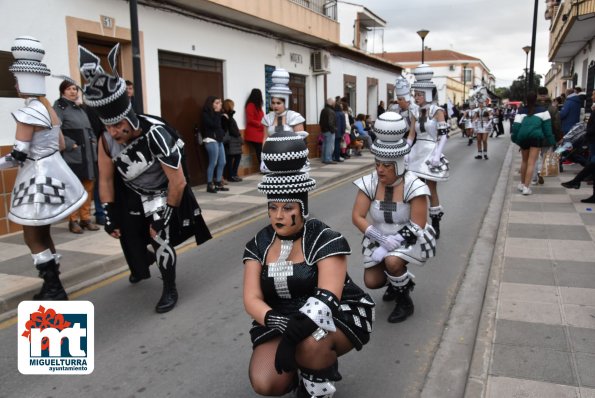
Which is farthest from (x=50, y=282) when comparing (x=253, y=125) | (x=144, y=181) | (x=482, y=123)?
(x=482, y=123)

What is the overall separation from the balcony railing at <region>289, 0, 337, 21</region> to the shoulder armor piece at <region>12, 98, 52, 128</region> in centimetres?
1217

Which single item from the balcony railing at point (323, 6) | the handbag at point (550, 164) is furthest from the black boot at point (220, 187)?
the balcony railing at point (323, 6)

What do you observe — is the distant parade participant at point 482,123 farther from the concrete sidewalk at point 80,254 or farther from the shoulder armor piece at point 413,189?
the shoulder armor piece at point 413,189

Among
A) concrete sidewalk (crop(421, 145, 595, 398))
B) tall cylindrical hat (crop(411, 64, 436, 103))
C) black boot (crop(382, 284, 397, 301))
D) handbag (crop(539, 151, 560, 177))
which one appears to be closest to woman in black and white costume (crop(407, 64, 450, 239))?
tall cylindrical hat (crop(411, 64, 436, 103))

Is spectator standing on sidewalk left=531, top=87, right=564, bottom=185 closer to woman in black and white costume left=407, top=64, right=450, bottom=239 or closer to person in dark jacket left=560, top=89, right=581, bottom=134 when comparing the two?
person in dark jacket left=560, top=89, right=581, bottom=134

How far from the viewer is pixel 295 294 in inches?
109

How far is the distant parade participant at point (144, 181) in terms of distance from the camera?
A: 156 inches

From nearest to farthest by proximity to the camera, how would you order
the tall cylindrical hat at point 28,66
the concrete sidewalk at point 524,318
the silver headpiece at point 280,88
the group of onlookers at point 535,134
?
the concrete sidewalk at point 524,318, the tall cylindrical hat at point 28,66, the silver headpiece at point 280,88, the group of onlookers at point 535,134

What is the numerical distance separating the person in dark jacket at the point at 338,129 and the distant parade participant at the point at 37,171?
12.0 meters

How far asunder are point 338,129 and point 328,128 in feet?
3.40

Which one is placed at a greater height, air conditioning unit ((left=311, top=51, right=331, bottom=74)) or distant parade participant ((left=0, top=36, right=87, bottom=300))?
air conditioning unit ((left=311, top=51, right=331, bottom=74))

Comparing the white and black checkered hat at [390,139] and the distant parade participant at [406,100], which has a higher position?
the distant parade participant at [406,100]

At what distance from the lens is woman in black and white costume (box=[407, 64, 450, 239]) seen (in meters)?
6.32

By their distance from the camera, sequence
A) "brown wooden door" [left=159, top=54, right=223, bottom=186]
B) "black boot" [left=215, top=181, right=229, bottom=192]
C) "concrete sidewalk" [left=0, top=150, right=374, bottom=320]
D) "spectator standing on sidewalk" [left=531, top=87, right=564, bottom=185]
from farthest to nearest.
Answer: "black boot" [left=215, top=181, right=229, bottom=192], "brown wooden door" [left=159, top=54, right=223, bottom=186], "spectator standing on sidewalk" [left=531, top=87, right=564, bottom=185], "concrete sidewalk" [left=0, top=150, right=374, bottom=320]
